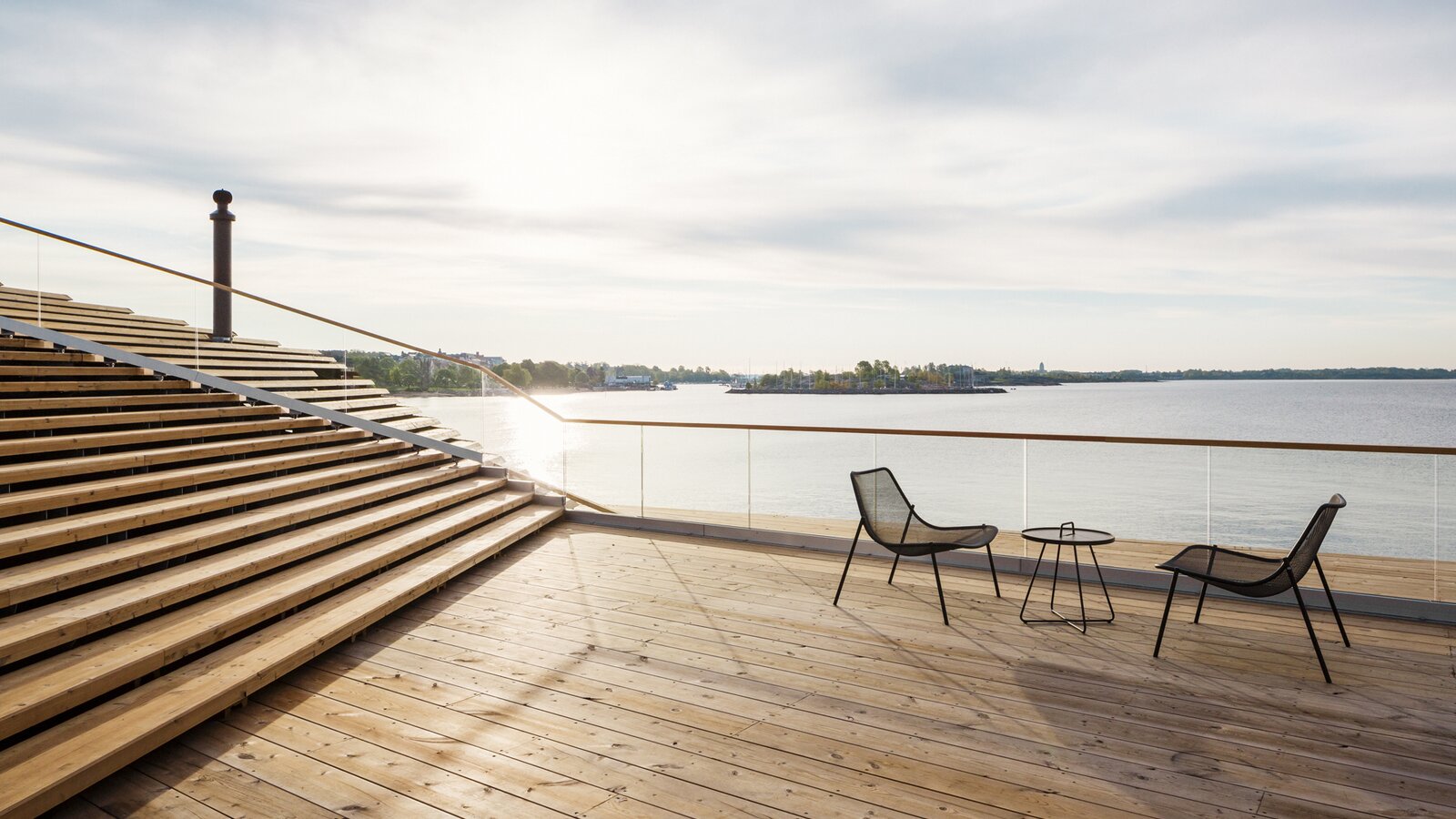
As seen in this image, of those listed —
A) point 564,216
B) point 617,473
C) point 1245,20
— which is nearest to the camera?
point 1245,20

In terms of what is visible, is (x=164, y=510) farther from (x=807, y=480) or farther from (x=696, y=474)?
(x=807, y=480)

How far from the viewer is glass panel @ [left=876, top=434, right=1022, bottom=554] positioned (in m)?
5.99

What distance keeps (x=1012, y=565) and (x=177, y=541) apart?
529 cm

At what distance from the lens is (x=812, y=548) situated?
630 cm

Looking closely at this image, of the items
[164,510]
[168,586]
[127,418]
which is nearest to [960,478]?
[168,586]

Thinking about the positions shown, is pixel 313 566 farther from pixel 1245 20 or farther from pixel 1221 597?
pixel 1245 20

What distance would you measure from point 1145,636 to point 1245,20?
6.06 m

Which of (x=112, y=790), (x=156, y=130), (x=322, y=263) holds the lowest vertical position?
(x=112, y=790)

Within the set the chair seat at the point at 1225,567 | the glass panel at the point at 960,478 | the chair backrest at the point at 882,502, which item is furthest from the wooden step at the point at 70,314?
the chair seat at the point at 1225,567

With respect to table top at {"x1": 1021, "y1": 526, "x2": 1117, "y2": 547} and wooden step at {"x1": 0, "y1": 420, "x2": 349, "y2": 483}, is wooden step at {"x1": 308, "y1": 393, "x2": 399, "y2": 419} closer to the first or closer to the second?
wooden step at {"x1": 0, "y1": 420, "x2": 349, "y2": 483}

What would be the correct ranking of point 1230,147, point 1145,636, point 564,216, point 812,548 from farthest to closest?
1. point 564,216
2. point 1230,147
3. point 812,548
4. point 1145,636

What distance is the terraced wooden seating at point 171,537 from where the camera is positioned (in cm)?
282

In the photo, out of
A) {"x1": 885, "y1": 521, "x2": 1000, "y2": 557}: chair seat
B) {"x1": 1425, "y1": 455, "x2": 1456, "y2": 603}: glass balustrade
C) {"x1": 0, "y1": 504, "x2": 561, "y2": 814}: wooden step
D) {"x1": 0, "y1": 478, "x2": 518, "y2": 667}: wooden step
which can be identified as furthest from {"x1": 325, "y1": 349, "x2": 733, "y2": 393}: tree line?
{"x1": 1425, "y1": 455, "x2": 1456, "y2": 603}: glass balustrade

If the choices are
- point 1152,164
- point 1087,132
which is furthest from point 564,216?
point 1152,164
